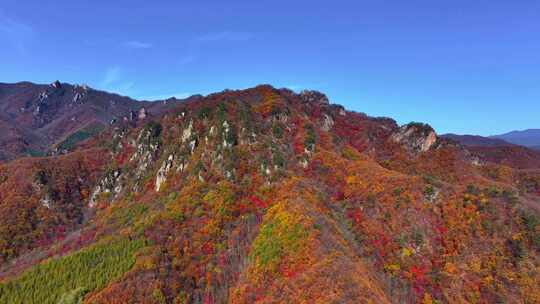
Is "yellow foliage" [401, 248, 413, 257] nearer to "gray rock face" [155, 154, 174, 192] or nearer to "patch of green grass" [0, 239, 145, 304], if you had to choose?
"patch of green grass" [0, 239, 145, 304]

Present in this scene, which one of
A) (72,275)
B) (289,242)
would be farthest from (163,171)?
(289,242)

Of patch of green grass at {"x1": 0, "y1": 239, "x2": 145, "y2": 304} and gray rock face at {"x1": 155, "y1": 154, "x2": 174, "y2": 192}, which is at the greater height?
gray rock face at {"x1": 155, "y1": 154, "x2": 174, "y2": 192}

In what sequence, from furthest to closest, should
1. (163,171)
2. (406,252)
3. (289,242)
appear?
(163,171)
(406,252)
(289,242)

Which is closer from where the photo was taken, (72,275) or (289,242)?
(289,242)

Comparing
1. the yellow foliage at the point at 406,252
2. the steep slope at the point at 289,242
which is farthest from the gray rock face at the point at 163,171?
the yellow foliage at the point at 406,252

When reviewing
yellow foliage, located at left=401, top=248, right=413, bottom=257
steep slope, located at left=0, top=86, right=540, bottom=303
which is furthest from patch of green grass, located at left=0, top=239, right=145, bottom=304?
yellow foliage, located at left=401, top=248, right=413, bottom=257

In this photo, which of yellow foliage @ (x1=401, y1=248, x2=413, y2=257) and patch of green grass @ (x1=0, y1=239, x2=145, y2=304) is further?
patch of green grass @ (x1=0, y1=239, x2=145, y2=304)

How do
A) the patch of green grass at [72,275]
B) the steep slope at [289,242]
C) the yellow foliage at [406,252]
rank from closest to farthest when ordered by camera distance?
1. the steep slope at [289,242]
2. the yellow foliage at [406,252]
3. the patch of green grass at [72,275]

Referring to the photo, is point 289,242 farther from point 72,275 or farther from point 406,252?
A: point 72,275

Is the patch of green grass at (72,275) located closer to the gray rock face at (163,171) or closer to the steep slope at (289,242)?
the steep slope at (289,242)
